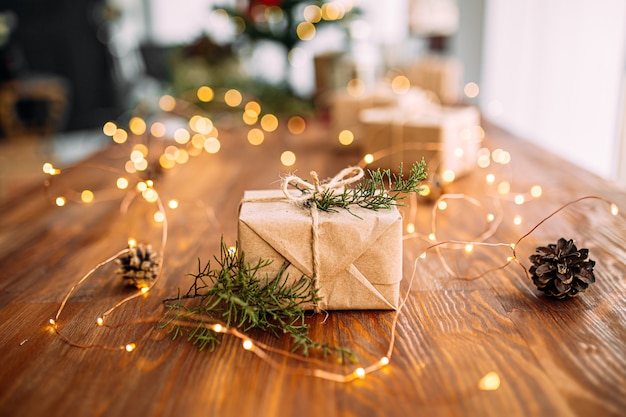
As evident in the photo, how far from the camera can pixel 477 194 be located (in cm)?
122

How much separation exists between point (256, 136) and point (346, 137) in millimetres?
369

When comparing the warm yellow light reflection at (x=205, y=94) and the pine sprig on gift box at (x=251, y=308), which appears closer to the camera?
the pine sprig on gift box at (x=251, y=308)

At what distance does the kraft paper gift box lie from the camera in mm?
687

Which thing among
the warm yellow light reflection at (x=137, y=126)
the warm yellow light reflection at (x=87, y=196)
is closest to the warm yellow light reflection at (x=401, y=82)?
the warm yellow light reflection at (x=137, y=126)

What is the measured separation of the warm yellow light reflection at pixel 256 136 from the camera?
1806mm

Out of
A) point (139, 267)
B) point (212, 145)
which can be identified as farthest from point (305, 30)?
point (139, 267)

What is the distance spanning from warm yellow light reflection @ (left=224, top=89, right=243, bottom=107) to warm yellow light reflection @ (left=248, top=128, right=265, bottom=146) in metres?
0.29

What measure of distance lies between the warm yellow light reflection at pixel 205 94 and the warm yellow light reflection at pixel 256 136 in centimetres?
40

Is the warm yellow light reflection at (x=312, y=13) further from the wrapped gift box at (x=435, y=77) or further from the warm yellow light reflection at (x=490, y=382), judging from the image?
the warm yellow light reflection at (x=490, y=382)

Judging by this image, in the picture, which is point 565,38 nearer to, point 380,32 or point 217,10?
point 217,10

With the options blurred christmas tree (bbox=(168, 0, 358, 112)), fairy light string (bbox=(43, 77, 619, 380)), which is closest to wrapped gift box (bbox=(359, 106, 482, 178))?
fairy light string (bbox=(43, 77, 619, 380))

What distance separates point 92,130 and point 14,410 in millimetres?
5712

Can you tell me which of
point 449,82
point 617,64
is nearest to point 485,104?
point 449,82

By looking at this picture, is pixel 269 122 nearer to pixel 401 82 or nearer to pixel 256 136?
pixel 256 136
